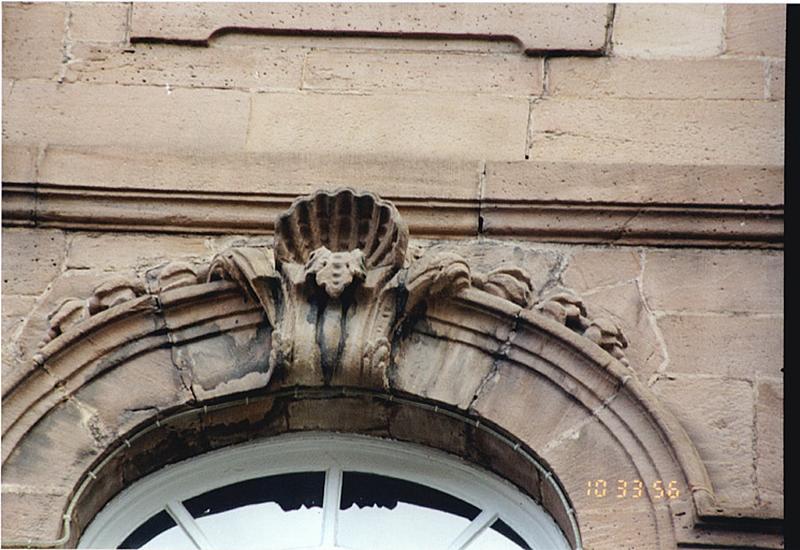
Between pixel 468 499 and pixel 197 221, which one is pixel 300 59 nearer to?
pixel 197 221

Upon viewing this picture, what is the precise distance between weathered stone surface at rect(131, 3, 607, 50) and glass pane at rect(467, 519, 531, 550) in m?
1.83

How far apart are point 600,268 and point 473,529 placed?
0.95 m

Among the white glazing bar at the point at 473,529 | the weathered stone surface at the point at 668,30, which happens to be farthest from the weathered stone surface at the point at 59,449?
the weathered stone surface at the point at 668,30

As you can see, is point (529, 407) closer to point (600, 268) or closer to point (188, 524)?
point (600, 268)

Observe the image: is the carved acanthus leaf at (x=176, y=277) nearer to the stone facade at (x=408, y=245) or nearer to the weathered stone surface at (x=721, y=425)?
the stone facade at (x=408, y=245)

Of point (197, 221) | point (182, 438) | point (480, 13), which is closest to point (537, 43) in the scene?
point (480, 13)

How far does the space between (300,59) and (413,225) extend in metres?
0.90

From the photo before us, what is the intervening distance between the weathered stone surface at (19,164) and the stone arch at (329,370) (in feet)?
1.93

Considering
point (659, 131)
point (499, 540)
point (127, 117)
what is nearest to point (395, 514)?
point (499, 540)

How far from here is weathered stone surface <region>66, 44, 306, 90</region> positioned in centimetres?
906

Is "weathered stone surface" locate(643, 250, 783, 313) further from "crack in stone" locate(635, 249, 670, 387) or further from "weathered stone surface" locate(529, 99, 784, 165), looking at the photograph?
"weathered stone surface" locate(529, 99, 784, 165)

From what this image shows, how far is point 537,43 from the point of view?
9.10 metres

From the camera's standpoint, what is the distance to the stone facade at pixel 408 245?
7.96 m
